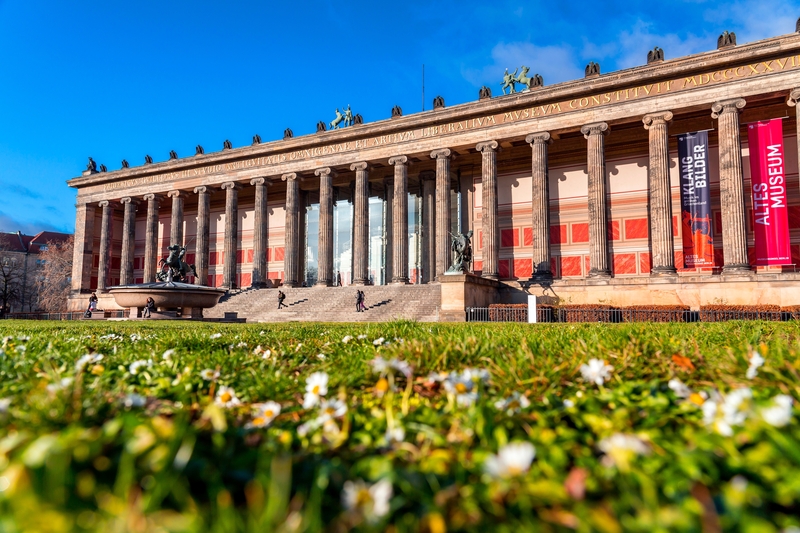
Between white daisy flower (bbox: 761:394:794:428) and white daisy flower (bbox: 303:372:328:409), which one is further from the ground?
white daisy flower (bbox: 761:394:794:428)

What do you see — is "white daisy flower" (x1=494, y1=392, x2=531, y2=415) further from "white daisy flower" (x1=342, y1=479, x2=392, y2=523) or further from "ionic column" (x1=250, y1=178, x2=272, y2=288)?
"ionic column" (x1=250, y1=178, x2=272, y2=288)

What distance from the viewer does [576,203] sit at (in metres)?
35.8

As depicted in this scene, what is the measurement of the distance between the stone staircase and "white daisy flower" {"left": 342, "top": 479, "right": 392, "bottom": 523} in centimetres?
2568

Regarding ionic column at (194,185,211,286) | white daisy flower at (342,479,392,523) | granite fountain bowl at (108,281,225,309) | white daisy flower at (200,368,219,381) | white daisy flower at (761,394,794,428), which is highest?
ionic column at (194,185,211,286)

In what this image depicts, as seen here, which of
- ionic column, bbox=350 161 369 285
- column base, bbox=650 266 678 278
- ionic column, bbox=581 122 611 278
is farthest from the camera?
ionic column, bbox=350 161 369 285

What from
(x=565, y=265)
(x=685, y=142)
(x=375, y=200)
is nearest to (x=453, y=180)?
(x=375, y=200)

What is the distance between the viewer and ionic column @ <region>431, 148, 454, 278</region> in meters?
34.7

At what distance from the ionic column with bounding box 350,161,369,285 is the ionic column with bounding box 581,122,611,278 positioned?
51.3ft

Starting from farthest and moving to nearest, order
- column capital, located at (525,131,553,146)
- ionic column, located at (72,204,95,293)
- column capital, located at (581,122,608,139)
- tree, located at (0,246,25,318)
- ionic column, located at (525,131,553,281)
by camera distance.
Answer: tree, located at (0,246,25,318) < ionic column, located at (72,204,95,293) < column capital, located at (525,131,553,146) < ionic column, located at (525,131,553,281) < column capital, located at (581,122,608,139)

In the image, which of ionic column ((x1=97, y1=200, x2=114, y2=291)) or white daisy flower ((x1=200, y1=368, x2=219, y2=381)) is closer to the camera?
white daisy flower ((x1=200, y1=368, x2=219, y2=381))

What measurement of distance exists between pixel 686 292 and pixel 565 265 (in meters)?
9.41

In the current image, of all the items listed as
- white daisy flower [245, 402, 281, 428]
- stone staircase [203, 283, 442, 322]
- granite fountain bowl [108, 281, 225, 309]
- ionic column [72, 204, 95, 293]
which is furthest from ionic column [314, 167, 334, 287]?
white daisy flower [245, 402, 281, 428]

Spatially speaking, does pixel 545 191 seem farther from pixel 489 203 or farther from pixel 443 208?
pixel 443 208

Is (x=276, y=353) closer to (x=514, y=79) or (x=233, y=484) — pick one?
(x=233, y=484)
